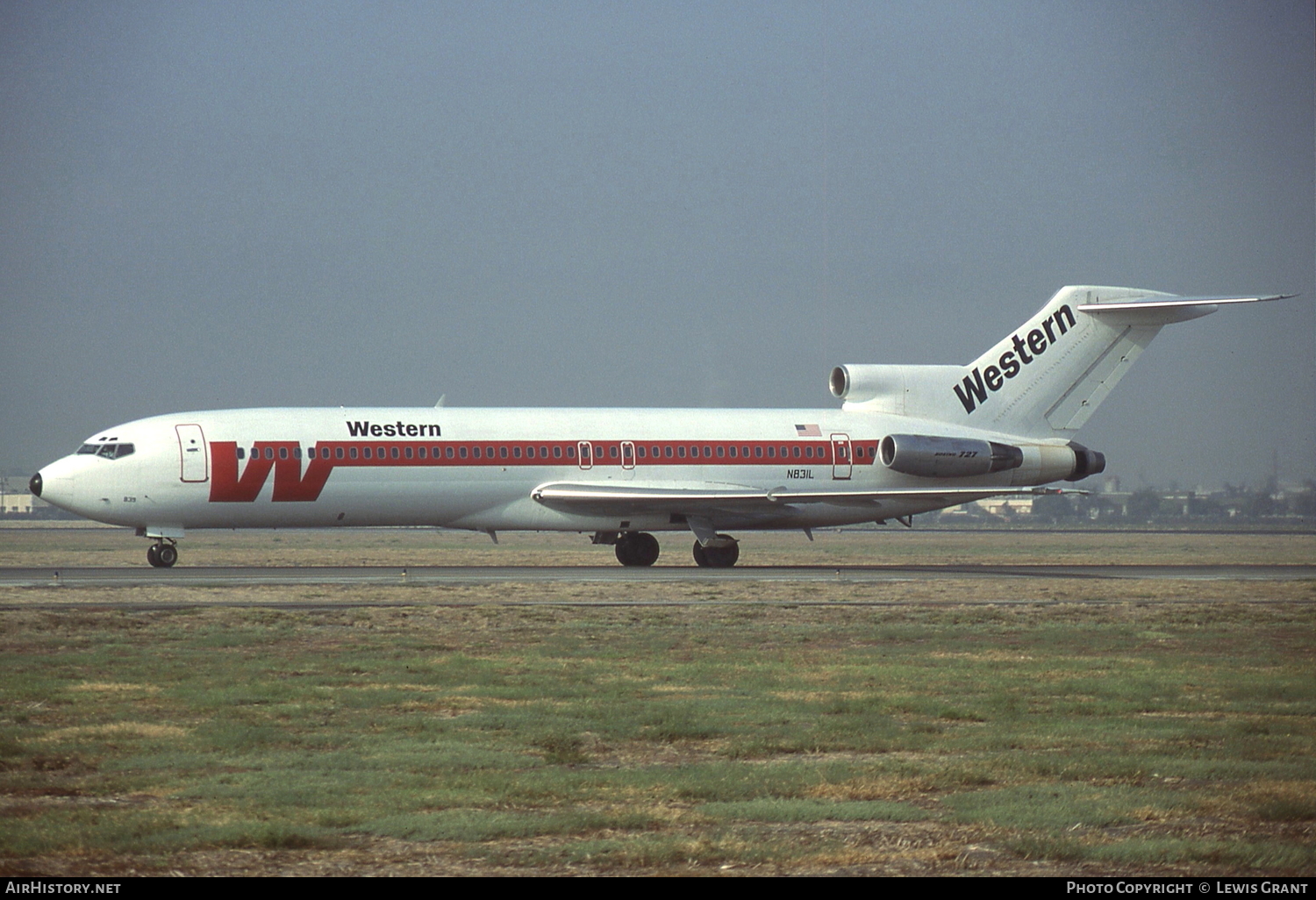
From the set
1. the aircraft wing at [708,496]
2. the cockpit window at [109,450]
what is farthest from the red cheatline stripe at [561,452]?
the cockpit window at [109,450]

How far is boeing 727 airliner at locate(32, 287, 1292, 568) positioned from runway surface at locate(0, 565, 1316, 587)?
1.58m

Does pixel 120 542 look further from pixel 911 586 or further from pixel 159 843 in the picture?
pixel 159 843

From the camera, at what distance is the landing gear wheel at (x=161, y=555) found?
37.5 meters

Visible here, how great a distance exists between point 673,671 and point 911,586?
15.0 meters

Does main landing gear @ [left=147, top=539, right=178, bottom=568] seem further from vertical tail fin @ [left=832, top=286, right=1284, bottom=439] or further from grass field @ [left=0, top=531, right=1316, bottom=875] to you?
vertical tail fin @ [left=832, top=286, right=1284, bottom=439]

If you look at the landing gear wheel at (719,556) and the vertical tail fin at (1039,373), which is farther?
the vertical tail fin at (1039,373)

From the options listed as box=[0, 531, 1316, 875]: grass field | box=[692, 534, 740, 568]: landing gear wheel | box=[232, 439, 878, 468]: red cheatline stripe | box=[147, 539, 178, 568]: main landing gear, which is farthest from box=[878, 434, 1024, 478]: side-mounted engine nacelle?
box=[147, 539, 178, 568]: main landing gear

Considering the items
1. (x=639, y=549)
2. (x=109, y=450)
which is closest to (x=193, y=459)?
(x=109, y=450)

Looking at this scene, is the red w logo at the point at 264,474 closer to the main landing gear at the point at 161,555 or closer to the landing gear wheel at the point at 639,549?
the main landing gear at the point at 161,555

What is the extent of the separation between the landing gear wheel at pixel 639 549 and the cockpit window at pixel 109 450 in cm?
1340

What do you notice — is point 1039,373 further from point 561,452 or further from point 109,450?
point 109,450

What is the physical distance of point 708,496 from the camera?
128 ft

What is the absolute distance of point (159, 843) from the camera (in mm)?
9688

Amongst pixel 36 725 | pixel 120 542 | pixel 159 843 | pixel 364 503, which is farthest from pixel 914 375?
pixel 120 542
